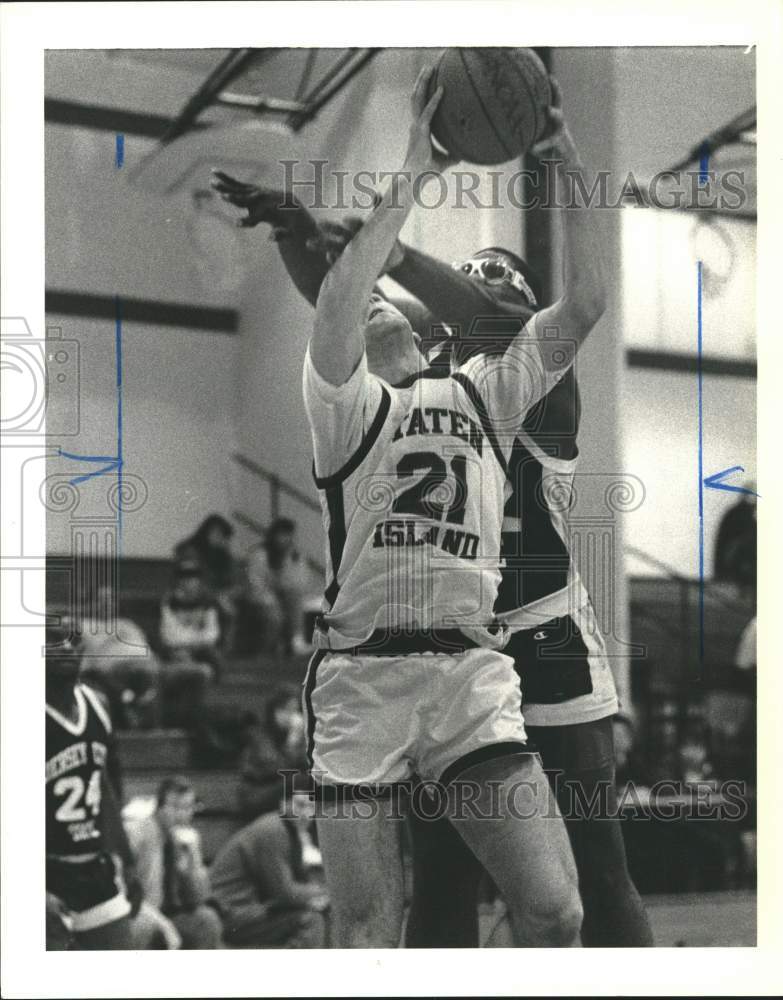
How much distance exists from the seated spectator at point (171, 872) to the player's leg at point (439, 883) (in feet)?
1.60

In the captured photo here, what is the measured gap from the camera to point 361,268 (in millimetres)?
2498

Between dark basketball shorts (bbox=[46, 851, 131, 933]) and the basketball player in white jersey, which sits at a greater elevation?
the basketball player in white jersey

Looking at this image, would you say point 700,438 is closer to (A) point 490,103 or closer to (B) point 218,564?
(A) point 490,103

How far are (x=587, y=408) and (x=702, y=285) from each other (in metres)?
0.42

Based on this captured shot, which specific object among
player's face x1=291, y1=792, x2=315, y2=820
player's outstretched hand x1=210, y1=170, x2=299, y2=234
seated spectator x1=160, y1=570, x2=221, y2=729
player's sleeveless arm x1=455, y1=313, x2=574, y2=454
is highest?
player's outstretched hand x1=210, y1=170, x2=299, y2=234

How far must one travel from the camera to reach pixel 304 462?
2.53 metres

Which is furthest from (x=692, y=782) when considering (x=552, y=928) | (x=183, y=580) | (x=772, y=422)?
(x=183, y=580)

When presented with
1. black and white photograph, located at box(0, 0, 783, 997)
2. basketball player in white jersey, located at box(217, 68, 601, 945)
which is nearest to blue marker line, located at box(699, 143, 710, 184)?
black and white photograph, located at box(0, 0, 783, 997)

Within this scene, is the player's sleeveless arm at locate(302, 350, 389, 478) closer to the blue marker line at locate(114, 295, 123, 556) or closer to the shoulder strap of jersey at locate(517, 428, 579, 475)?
the shoulder strap of jersey at locate(517, 428, 579, 475)

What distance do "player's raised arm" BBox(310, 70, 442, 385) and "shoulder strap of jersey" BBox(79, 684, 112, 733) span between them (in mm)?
938

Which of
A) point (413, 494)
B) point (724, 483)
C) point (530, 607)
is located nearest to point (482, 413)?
point (413, 494)

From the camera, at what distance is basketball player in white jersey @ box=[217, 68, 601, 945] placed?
8.16 feet

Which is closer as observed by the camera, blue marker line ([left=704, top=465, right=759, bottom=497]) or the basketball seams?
the basketball seams

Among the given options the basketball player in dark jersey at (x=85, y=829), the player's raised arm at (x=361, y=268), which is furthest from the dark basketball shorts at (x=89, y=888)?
the player's raised arm at (x=361, y=268)
